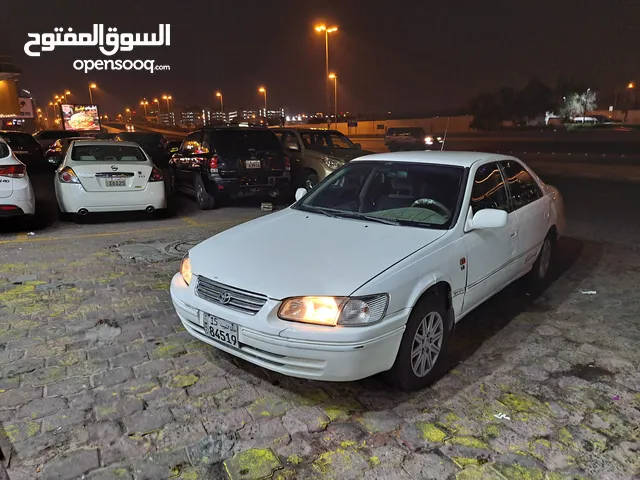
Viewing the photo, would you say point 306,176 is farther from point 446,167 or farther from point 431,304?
point 431,304

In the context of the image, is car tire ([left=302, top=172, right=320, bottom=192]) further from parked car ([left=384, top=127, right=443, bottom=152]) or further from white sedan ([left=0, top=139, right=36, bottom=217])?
parked car ([left=384, top=127, right=443, bottom=152])

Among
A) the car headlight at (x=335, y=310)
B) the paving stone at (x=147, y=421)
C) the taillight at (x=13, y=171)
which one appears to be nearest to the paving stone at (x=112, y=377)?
the paving stone at (x=147, y=421)

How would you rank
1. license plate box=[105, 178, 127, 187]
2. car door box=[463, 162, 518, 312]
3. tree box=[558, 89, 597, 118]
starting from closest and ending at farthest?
car door box=[463, 162, 518, 312] → license plate box=[105, 178, 127, 187] → tree box=[558, 89, 597, 118]

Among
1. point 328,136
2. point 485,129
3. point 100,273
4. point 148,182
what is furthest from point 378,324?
point 485,129

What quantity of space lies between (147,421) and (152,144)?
18.9 meters

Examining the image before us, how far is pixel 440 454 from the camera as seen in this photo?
266cm

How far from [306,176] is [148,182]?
409cm

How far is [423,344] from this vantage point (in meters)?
3.27

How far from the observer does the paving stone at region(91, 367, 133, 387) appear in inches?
131

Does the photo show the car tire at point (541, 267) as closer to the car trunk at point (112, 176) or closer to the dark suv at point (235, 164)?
the dark suv at point (235, 164)

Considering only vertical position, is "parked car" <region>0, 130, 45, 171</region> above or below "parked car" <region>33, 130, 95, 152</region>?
below

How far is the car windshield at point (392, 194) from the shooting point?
389 cm

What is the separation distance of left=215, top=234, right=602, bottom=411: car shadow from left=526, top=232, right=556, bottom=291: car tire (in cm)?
8

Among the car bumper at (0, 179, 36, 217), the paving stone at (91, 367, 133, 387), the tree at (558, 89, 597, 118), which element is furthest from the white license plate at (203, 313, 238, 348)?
the tree at (558, 89, 597, 118)
